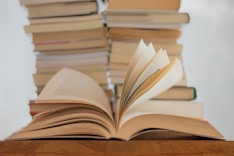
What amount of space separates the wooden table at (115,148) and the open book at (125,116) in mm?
23

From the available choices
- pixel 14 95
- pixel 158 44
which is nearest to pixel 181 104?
pixel 158 44

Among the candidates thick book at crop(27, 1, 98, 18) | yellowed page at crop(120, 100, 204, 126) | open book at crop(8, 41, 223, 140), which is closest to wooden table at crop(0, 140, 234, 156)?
open book at crop(8, 41, 223, 140)

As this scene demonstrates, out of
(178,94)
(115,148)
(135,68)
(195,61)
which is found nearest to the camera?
(115,148)

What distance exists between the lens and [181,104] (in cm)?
71

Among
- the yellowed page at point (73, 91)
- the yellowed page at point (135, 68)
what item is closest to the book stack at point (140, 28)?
the yellowed page at point (73, 91)

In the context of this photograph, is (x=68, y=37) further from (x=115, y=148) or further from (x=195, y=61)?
(x=115, y=148)

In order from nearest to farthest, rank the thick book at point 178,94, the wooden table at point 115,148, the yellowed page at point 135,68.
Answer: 1. the wooden table at point 115,148
2. the yellowed page at point 135,68
3. the thick book at point 178,94

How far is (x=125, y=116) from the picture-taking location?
610 mm

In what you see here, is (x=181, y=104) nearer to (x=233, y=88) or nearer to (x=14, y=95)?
(x=233, y=88)

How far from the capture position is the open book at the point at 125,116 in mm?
574

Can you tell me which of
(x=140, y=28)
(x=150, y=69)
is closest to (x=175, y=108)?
(x=150, y=69)

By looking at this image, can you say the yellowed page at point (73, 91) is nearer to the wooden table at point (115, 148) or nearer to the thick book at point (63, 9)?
the wooden table at point (115, 148)

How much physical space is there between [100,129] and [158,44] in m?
0.48

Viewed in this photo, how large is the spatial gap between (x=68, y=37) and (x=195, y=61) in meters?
0.40
